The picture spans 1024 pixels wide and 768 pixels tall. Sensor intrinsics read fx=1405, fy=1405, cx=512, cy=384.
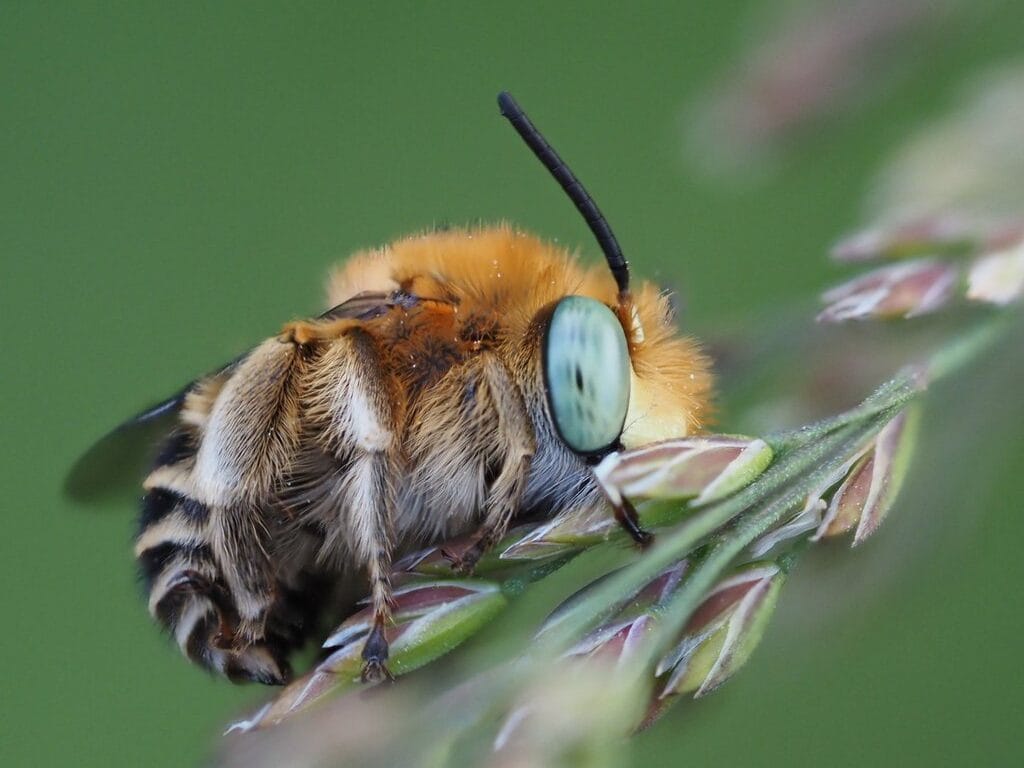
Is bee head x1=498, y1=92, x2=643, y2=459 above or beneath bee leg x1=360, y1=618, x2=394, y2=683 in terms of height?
above

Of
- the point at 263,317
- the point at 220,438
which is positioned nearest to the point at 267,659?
the point at 220,438

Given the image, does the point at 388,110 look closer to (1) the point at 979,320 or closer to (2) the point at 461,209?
(2) the point at 461,209

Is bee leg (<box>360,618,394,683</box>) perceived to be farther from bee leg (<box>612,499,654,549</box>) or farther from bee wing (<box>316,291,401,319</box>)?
bee wing (<box>316,291,401,319</box>)

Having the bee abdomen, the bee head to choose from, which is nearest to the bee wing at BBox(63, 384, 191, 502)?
the bee abdomen

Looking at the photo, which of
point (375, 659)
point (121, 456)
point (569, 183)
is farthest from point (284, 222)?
point (375, 659)

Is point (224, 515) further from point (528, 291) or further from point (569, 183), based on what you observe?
point (569, 183)

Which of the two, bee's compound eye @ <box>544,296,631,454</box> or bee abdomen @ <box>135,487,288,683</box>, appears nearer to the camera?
bee's compound eye @ <box>544,296,631,454</box>

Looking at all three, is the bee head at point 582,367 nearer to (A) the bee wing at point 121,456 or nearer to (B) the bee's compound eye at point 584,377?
(B) the bee's compound eye at point 584,377

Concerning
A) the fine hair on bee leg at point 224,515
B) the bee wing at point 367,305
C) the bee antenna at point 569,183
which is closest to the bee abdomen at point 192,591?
the fine hair on bee leg at point 224,515
